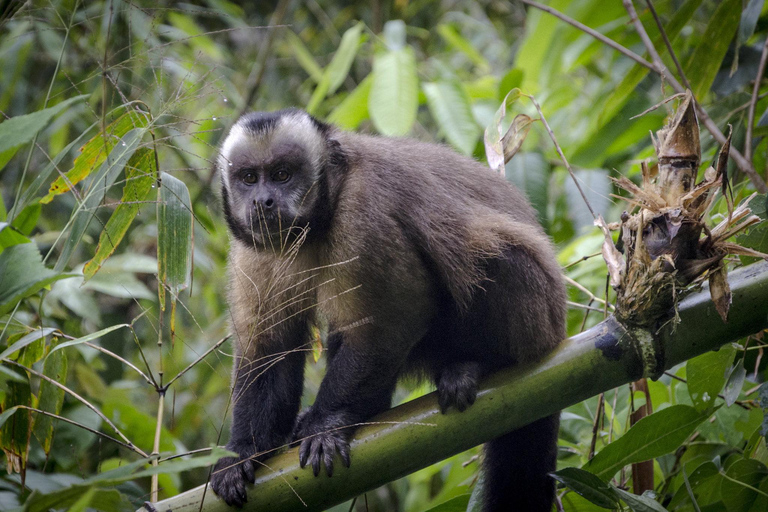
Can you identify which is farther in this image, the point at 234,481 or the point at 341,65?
the point at 341,65

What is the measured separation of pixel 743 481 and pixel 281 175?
2569mm

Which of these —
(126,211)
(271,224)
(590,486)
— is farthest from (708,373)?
(126,211)

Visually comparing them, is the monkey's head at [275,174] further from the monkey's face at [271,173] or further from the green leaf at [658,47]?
the green leaf at [658,47]

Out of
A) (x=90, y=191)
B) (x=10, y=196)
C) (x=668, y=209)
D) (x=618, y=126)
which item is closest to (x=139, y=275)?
(x=10, y=196)

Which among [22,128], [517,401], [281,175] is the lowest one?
[517,401]

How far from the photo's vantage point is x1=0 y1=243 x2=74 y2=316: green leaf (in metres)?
2.03

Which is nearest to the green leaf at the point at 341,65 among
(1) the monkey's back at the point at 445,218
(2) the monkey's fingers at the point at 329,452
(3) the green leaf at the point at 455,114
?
(3) the green leaf at the point at 455,114

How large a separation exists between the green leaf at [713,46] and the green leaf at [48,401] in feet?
11.6

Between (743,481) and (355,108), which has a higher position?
(355,108)

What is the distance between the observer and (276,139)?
369 centimetres

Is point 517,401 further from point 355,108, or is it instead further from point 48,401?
point 355,108

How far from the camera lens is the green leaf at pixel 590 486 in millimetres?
2631

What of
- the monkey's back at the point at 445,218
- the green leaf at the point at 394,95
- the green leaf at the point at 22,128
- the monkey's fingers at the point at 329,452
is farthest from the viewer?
the green leaf at the point at 394,95

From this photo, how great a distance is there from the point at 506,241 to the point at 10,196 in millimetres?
4894
